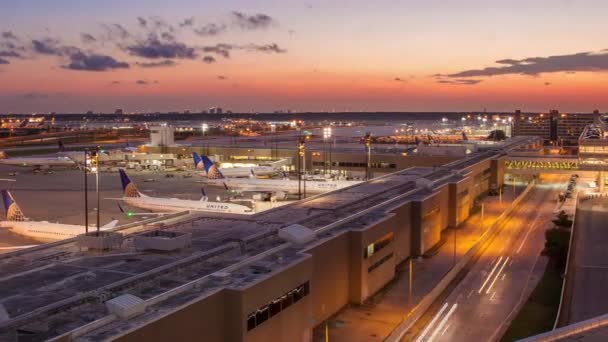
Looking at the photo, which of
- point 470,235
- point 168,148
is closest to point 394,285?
point 470,235

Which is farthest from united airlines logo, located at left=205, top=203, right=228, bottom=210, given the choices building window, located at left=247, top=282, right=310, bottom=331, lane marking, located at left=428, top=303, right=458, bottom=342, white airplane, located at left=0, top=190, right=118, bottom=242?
building window, located at left=247, top=282, right=310, bottom=331

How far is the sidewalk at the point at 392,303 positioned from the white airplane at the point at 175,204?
2014 cm

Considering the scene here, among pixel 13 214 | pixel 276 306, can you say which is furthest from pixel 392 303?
pixel 13 214

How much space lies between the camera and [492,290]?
3766 cm

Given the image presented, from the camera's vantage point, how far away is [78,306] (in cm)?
2070

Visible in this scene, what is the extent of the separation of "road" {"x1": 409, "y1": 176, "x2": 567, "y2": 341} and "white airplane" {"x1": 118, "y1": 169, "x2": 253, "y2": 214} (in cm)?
2411

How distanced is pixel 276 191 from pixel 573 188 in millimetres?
42652

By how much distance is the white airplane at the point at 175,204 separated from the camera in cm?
5731

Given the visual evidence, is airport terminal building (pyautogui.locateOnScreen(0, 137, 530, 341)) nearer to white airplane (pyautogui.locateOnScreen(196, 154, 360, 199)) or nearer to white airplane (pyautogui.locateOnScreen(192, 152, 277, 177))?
white airplane (pyautogui.locateOnScreen(196, 154, 360, 199))

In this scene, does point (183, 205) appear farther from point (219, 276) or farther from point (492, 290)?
point (219, 276)

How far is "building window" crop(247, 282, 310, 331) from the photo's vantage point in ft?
75.9

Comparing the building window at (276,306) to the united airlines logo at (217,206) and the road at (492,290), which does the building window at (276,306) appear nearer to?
the road at (492,290)

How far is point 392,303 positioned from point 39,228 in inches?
1147

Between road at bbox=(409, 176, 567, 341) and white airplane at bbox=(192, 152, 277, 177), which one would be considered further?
white airplane at bbox=(192, 152, 277, 177)
